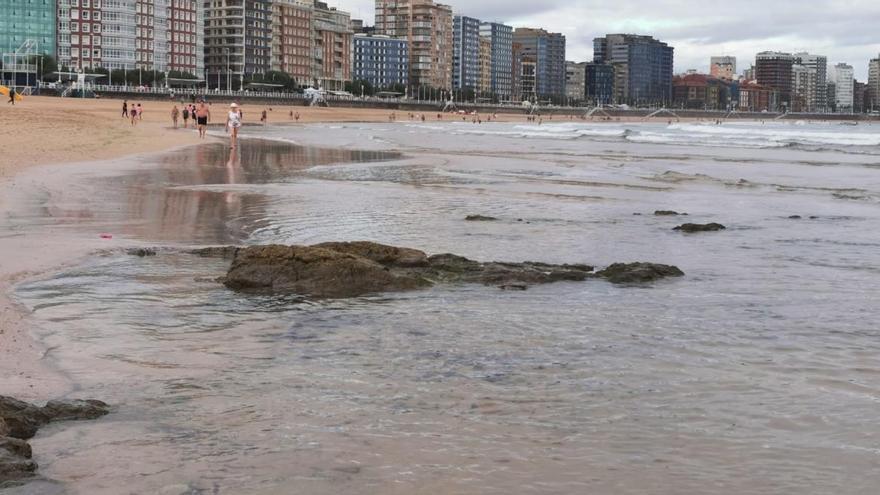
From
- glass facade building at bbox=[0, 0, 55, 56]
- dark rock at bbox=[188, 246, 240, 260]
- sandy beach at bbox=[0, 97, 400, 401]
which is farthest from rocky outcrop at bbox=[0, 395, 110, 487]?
glass facade building at bbox=[0, 0, 55, 56]

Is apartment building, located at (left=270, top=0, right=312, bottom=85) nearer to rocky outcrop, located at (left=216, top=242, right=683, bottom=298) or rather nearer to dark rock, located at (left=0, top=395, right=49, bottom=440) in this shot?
rocky outcrop, located at (left=216, top=242, right=683, bottom=298)

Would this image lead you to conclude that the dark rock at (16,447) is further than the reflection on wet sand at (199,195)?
No

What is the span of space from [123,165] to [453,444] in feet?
71.8

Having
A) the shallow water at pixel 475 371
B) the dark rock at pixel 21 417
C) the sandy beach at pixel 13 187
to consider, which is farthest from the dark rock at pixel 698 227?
the dark rock at pixel 21 417

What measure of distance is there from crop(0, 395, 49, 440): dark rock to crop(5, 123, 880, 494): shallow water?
0.09 meters

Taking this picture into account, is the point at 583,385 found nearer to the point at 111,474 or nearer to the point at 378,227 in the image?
the point at 111,474

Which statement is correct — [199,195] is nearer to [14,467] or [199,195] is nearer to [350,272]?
[350,272]

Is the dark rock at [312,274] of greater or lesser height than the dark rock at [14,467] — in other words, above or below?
above

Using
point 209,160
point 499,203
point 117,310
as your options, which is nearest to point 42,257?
point 117,310

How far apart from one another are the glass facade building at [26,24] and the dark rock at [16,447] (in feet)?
477

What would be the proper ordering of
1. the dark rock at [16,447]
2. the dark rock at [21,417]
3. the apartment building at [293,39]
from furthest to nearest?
the apartment building at [293,39] < the dark rock at [21,417] < the dark rock at [16,447]

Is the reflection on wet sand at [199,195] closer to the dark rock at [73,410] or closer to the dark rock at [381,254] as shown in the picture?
the dark rock at [381,254]

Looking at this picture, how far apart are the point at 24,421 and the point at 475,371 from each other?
270cm

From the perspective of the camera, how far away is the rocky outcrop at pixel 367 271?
28.7 ft
